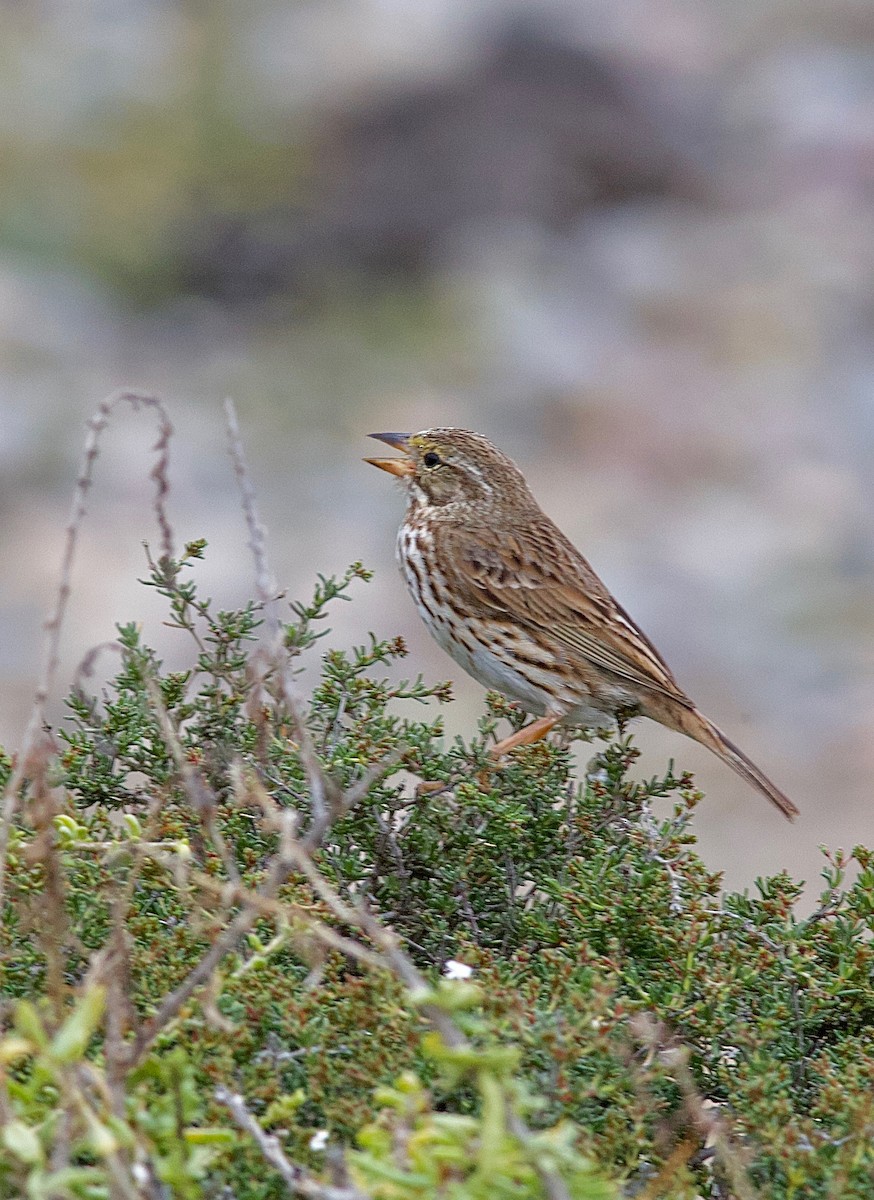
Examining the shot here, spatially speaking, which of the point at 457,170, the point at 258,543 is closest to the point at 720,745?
the point at 258,543

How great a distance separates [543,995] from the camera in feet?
11.3

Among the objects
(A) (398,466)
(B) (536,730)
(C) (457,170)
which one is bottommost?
(B) (536,730)

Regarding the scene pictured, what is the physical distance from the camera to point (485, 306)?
699 inches

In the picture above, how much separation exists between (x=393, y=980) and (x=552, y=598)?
304 centimetres

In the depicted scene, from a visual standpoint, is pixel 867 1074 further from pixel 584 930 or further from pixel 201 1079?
pixel 201 1079

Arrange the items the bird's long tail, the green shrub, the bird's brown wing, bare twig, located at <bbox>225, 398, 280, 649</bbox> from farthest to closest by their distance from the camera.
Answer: the bird's brown wing
the bird's long tail
bare twig, located at <bbox>225, 398, 280, 649</bbox>
the green shrub

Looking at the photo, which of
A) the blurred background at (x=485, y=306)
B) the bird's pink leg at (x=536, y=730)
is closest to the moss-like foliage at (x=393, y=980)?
the bird's pink leg at (x=536, y=730)

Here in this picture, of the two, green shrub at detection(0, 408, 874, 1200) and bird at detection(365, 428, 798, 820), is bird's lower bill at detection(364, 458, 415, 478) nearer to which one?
bird at detection(365, 428, 798, 820)

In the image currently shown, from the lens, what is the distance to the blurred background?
Answer: 43.6 feet

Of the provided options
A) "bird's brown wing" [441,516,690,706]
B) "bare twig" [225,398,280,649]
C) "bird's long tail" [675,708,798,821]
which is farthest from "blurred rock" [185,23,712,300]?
"bare twig" [225,398,280,649]

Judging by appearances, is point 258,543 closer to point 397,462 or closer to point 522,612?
point 522,612

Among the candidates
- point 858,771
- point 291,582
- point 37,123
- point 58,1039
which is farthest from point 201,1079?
point 37,123

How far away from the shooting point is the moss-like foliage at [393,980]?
8.70 feet

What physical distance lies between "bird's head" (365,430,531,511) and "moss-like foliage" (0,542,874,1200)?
2.14 meters
